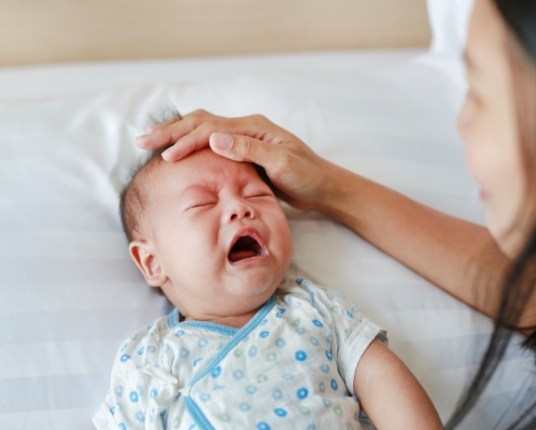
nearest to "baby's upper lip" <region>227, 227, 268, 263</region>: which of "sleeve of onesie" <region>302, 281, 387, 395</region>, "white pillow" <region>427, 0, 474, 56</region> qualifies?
"sleeve of onesie" <region>302, 281, 387, 395</region>

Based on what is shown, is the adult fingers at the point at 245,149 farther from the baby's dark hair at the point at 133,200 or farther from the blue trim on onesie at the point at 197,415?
the blue trim on onesie at the point at 197,415

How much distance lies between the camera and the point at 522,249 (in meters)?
0.75

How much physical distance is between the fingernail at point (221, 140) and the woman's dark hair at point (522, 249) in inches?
17.9

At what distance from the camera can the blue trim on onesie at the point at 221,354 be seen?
0.93m

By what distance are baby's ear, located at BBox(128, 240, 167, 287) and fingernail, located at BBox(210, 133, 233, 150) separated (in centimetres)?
18

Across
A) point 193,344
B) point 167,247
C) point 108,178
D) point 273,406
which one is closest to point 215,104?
point 108,178

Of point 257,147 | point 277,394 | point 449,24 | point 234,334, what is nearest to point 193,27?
point 449,24

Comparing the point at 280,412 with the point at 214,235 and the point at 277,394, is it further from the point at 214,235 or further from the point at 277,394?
the point at 214,235

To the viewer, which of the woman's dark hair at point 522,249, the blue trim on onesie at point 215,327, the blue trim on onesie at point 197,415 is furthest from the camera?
the blue trim on onesie at point 215,327

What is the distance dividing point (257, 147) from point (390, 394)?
16.2 inches

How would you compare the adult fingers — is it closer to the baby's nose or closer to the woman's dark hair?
the baby's nose

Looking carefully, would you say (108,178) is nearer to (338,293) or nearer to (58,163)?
(58,163)

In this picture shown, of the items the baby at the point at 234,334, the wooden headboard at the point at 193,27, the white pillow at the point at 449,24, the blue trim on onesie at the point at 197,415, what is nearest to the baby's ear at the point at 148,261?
the baby at the point at 234,334

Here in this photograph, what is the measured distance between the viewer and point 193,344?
3.28ft
